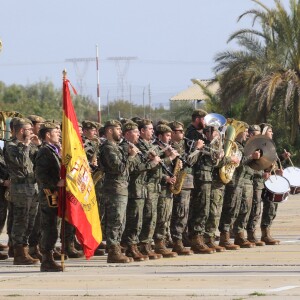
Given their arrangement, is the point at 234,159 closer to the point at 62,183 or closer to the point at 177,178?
the point at 177,178

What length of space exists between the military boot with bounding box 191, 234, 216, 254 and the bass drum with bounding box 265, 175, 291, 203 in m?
1.96

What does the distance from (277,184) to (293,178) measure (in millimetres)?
869

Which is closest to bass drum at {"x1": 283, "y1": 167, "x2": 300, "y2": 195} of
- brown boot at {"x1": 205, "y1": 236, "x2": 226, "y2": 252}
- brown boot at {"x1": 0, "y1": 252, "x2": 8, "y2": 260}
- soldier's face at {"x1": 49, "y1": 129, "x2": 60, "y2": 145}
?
brown boot at {"x1": 205, "y1": 236, "x2": 226, "y2": 252}

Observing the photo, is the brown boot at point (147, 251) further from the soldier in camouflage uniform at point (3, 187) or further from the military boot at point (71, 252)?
the soldier in camouflage uniform at point (3, 187)

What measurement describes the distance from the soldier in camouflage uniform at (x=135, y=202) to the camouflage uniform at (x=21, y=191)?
128cm

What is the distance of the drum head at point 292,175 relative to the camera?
2125cm

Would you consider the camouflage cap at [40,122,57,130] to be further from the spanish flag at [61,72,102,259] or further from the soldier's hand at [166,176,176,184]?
the soldier's hand at [166,176,176,184]

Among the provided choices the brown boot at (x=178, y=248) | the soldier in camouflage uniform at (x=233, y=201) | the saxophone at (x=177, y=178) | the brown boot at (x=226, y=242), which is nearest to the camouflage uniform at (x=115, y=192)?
the saxophone at (x=177, y=178)

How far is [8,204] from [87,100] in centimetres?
7022

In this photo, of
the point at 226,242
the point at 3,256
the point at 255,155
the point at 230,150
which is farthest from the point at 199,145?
the point at 3,256

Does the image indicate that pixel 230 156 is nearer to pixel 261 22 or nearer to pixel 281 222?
pixel 281 222

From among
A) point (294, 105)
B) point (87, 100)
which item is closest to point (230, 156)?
point (294, 105)

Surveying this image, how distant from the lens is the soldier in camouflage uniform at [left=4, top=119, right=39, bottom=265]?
54.9ft

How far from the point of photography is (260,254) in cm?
1838
